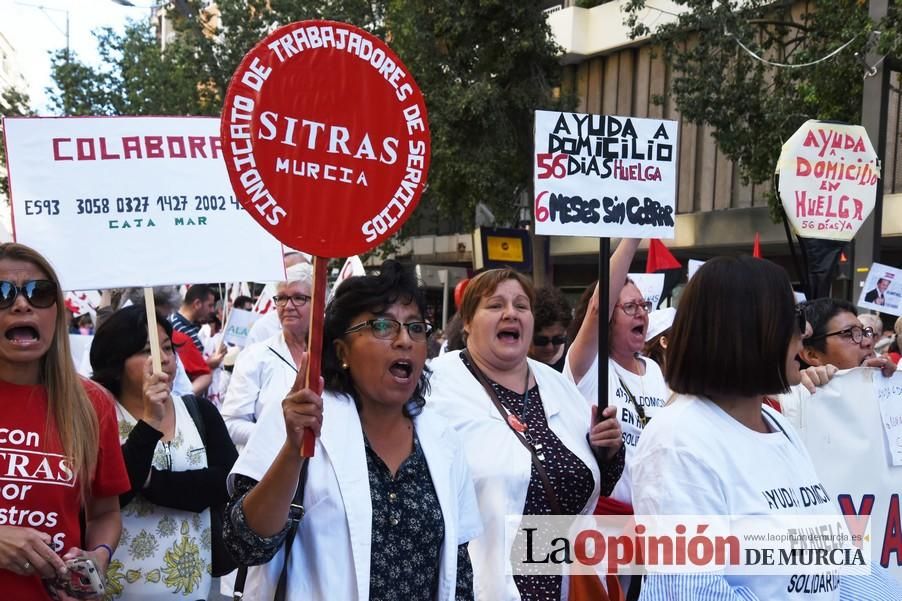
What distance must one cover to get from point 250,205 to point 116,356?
1693mm

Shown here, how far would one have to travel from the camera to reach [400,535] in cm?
262

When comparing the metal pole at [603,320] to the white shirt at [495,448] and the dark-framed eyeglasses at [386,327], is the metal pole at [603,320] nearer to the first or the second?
the white shirt at [495,448]

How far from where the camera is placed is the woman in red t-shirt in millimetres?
2621

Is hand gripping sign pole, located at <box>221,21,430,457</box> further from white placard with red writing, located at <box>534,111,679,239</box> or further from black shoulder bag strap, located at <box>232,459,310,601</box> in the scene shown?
white placard with red writing, located at <box>534,111,679,239</box>

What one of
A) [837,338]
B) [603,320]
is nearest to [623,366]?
[603,320]

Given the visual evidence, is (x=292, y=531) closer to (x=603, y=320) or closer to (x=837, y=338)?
(x=603, y=320)

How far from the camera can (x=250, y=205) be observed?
231 centimetres

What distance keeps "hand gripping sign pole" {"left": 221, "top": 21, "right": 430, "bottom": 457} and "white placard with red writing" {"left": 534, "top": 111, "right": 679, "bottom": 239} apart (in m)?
1.44

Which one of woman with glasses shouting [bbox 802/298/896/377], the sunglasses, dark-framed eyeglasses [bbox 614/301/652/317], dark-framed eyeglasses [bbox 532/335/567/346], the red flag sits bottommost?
dark-framed eyeglasses [bbox 532/335/567/346]

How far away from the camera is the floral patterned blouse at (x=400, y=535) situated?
8.10ft

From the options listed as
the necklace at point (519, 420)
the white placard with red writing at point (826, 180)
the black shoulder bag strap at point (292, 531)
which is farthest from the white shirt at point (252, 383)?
the white placard with red writing at point (826, 180)

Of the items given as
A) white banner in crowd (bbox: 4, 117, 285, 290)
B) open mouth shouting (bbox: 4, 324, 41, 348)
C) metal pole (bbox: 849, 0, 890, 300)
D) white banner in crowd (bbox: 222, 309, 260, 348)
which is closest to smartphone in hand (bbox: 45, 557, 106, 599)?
open mouth shouting (bbox: 4, 324, 41, 348)

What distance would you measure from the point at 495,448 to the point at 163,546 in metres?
1.24

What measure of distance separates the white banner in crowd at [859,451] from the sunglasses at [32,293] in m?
3.14
